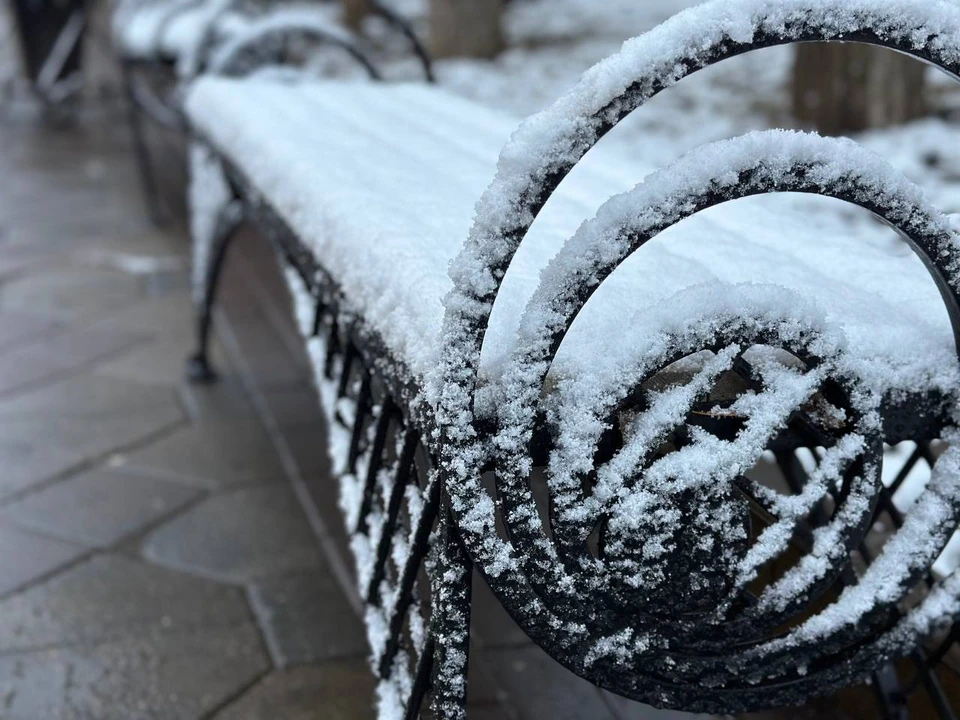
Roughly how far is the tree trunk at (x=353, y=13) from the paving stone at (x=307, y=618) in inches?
303

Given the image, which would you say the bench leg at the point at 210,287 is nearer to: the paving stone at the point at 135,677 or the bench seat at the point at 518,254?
the bench seat at the point at 518,254

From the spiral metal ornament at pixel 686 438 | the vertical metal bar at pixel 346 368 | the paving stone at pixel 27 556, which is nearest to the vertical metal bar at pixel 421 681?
the spiral metal ornament at pixel 686 438

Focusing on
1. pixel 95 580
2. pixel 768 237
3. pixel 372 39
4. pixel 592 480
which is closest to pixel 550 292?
pixel 592 480

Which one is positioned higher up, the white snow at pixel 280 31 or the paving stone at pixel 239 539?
the white snow at pixel 280 31

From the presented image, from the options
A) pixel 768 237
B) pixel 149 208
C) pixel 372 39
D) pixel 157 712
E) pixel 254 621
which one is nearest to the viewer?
pixel 768 237

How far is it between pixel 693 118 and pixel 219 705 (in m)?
4.58

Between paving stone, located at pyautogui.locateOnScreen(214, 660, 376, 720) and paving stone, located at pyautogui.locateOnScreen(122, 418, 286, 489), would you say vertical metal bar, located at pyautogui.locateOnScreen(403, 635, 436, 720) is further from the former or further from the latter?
paving stone, located at pyautogui.locateOnScreen(122, 418, 286, 489)

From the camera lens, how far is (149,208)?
16.0ft

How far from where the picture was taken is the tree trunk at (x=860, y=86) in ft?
14.8

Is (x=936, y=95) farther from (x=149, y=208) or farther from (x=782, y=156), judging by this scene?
(x=782, y=156)

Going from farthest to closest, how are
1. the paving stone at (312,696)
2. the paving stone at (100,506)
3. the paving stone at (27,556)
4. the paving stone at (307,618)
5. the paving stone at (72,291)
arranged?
the paving stone at (72,291) < the paving stone at (100,506) < the paving stone at (27,556) < the paving stone at (307,618) < the paving stone at (312,696)

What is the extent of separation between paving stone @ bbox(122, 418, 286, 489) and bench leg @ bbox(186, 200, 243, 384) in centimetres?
30

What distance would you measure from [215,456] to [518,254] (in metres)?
1.57

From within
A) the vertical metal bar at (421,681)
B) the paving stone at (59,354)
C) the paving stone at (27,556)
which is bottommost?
the paving stone at (59,354)
